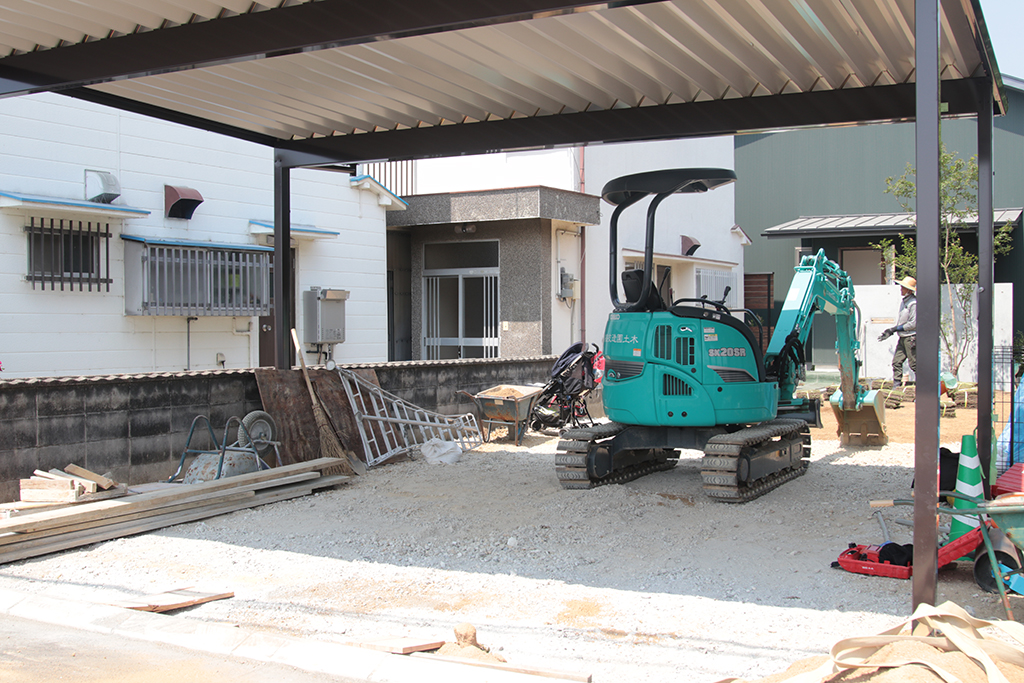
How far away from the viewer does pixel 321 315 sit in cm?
1262

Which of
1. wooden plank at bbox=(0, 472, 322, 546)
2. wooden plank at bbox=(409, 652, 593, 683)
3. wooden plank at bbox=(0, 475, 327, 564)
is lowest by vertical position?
wooden plank at bbox=(0, 475, 327, 564)

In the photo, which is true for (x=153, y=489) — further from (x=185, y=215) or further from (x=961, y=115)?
(x=961, y=115)

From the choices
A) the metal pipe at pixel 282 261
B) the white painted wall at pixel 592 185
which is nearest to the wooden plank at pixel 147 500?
the metal pipe at pixel 282 261

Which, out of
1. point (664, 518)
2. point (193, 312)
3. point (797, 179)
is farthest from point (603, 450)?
point (797, 179)

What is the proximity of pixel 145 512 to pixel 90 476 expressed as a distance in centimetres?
63

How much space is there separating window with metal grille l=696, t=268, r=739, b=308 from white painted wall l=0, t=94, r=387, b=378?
8961mm

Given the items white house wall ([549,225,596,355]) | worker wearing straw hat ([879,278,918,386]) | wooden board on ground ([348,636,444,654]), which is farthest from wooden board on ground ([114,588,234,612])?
worker wearing straw hat ([879,278,918,386])

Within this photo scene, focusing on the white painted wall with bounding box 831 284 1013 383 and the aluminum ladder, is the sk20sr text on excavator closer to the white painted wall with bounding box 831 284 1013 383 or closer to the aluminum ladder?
the aluminum ladder

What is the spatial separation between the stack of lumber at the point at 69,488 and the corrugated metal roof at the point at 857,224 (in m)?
17.0

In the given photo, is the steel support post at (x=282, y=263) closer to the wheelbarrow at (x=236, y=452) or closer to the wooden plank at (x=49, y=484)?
the wheelbarrow at (x=236, y=452)

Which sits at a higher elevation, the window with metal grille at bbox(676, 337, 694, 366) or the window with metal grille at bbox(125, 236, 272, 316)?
the window with metal grille at bbox(125, 236, 272, 316)

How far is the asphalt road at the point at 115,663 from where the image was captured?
12.5ft

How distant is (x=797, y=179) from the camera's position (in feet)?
75.3

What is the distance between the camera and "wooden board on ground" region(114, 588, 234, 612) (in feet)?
16.0
